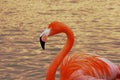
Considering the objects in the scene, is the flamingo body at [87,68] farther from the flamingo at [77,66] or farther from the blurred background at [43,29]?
the blurred background at [43,29]

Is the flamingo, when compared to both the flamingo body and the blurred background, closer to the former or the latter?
the flamingo body

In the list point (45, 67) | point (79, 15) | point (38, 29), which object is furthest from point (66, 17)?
point (45, 67)

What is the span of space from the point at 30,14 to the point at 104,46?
570 centimetres

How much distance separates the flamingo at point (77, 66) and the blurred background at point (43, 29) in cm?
186

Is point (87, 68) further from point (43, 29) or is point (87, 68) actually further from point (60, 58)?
point (43, 29)

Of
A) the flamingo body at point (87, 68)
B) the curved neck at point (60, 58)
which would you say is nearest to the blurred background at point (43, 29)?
the flamingo body at point (87, 68)

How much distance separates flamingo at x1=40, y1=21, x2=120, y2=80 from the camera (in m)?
7.92

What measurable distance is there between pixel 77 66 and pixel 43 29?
261 inches

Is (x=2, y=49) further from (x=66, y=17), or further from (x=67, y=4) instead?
(x=67, y=4)

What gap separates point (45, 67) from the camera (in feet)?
34.8

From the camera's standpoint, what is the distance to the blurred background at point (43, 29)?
10891 millimetres

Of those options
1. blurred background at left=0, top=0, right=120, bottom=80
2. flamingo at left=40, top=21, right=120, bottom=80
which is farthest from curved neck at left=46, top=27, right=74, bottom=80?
blurred background at left=0, top=0, right=120, bottom=80

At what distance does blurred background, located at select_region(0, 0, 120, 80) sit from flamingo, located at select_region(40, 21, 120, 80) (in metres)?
1.86

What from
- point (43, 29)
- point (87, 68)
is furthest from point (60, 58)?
point (43, 29)
